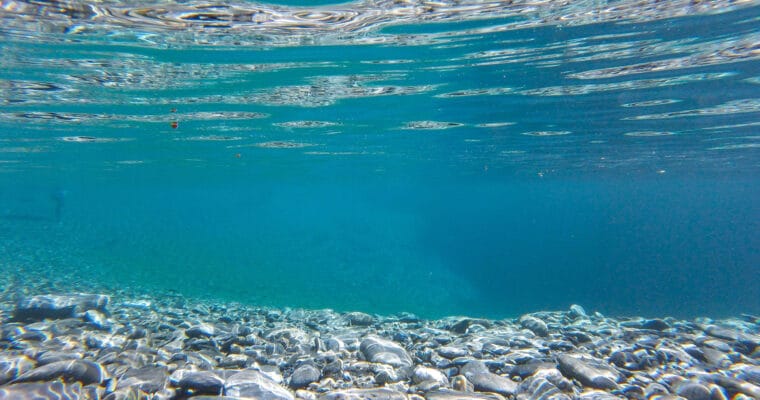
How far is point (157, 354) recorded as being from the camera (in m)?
6.67

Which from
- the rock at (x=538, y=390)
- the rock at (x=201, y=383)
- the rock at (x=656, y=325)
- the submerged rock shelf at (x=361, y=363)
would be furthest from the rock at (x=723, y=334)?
the rock at (x=201, y=383)

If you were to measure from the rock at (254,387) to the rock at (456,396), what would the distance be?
64.2 inches

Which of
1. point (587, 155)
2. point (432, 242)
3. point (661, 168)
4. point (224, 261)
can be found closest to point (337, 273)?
point (224, 261)

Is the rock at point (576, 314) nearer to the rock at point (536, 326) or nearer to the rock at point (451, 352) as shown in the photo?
the rock at point (536, 326)

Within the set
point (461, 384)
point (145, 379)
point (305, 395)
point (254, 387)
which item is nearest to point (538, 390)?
point (461, 384)

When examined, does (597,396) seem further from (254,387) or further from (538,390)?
(254,387)

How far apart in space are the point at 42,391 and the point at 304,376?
2816mm

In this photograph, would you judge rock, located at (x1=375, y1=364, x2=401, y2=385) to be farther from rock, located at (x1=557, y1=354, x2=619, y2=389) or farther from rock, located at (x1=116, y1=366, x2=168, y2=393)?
rock, located at (x1=116, y1=366, x2=168, y2=393)

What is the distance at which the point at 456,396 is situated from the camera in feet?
15.7

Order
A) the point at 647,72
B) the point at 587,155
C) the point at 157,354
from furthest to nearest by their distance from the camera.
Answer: the point at 587,155, the point at 647,72, the point at 157,354

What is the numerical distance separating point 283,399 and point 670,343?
22.4 ft

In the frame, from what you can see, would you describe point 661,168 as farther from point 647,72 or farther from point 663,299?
point 647,72

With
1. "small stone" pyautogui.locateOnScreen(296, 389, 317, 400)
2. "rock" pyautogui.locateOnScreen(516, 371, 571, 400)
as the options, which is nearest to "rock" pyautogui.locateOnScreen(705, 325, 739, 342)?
"rock" pyautogui.locateOnScreen(516, 371, 571, 400)

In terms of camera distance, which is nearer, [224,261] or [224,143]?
[224,143]
